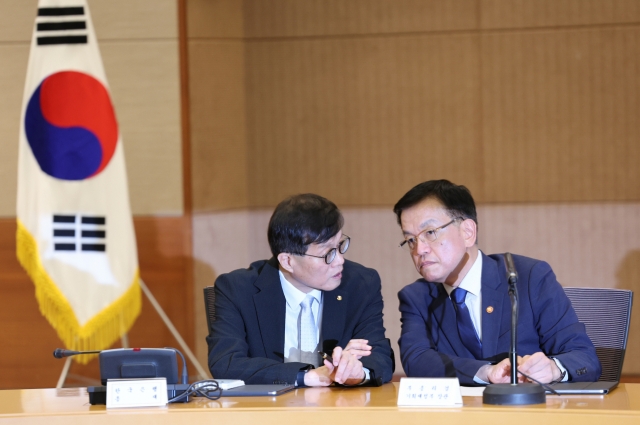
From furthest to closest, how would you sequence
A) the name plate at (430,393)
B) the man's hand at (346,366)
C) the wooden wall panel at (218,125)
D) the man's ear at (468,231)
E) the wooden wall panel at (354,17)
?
1. the wooden wall panel at (354,17)
2. the wooden wall panel at (218,125)
3. the man's ear at (468,231)
4. the man's hand at (346,366)
5. the name plate at (430,393)

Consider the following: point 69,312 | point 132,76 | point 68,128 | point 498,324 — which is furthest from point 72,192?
point 498,324

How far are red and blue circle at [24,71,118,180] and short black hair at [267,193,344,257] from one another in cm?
164

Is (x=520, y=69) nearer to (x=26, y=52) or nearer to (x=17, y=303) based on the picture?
(x=26, y=52)

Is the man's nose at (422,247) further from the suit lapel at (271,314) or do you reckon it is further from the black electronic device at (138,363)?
the black electronic device at (138,363)

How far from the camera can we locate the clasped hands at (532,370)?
203cm

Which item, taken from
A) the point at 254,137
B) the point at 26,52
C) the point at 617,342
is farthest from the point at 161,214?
the point at 617,342

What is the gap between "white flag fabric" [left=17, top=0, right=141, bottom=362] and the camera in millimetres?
3781

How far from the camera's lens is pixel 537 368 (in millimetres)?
2029

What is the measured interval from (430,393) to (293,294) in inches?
37.2

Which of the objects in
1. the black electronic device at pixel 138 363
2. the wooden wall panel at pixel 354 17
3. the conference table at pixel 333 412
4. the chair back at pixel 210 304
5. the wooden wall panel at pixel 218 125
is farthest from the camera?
the wooden wall panel at pixel 354 17

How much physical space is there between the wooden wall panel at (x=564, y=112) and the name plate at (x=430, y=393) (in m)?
3.07

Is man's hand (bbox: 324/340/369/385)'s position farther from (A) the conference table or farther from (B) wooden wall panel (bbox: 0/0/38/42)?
(B) wooden wall panel (bbox: 0/0/38/42)

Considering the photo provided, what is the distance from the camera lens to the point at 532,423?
1572 millimetres

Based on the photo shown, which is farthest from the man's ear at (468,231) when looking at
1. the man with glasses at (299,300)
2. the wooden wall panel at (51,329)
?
the wooden wall panel at (51,329)
